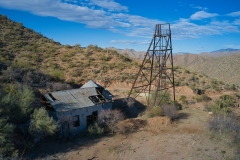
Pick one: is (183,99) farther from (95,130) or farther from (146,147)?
(95,130)

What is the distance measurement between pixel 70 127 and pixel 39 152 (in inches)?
109

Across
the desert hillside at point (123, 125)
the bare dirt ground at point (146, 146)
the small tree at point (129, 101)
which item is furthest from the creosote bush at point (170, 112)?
the small tree at point (129, 101)

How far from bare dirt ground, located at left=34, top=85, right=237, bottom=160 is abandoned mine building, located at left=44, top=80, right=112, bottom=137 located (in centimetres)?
95

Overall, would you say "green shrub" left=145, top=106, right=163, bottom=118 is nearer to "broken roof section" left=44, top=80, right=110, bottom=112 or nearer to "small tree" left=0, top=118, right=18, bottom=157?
"broken roof section" left=44, top=80, right=110, bottom=112

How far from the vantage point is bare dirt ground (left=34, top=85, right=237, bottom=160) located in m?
11.4

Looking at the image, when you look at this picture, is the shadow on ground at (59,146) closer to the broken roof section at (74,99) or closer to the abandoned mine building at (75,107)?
the abandoned mine building at (75,107)

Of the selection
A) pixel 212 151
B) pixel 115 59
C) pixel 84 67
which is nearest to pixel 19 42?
pixel 84 67

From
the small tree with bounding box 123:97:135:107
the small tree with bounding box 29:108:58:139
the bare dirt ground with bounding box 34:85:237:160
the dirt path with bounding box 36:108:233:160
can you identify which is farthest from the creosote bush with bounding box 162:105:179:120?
the small tree with bounding box 29:108:58:139

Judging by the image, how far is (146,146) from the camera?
12.9 m

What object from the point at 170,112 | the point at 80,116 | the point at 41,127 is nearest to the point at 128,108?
the point at 170,112

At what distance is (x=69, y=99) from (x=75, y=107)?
91 cm

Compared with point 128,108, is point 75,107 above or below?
above

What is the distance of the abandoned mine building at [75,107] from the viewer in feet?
44.2

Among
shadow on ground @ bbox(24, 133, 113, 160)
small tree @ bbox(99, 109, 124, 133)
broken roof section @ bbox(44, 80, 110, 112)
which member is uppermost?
broken roof section @ bbox(44, 80, 110, 112)
